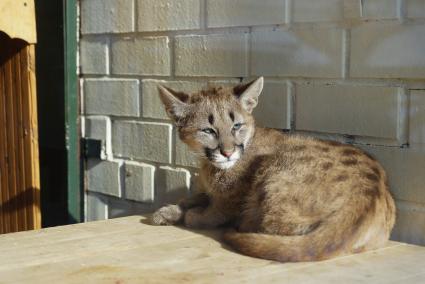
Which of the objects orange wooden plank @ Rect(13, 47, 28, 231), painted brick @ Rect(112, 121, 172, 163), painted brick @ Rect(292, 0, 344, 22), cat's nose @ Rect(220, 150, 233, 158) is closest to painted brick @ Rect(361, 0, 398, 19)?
painted brick @ Rect(292, 0, 344, 22)

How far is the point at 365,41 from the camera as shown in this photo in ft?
10.7

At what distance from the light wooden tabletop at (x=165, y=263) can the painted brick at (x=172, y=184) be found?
0.97 meters

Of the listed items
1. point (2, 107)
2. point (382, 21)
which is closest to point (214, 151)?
Answer: point (382, 21)

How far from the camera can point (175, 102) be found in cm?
352

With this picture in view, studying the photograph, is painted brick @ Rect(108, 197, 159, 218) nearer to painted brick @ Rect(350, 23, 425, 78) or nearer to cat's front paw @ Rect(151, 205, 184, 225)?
cat's front paw @ Rect(151, 205, 184, 225)

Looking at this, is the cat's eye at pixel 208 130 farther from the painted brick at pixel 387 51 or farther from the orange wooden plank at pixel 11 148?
the orange wooden plank at pixel 11 148

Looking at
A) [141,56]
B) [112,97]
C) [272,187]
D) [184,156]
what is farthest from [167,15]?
[272,187]

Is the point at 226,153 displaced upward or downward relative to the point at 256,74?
downward

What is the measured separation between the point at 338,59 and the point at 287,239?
1.11m

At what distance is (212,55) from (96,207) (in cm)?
173

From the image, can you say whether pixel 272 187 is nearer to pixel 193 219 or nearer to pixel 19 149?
pixel 193 219

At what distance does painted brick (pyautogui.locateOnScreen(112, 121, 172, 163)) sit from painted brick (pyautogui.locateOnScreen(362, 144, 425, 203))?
5.44ft

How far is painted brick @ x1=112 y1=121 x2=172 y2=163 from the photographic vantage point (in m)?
4.44

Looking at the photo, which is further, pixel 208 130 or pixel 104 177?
pixel 104 177
